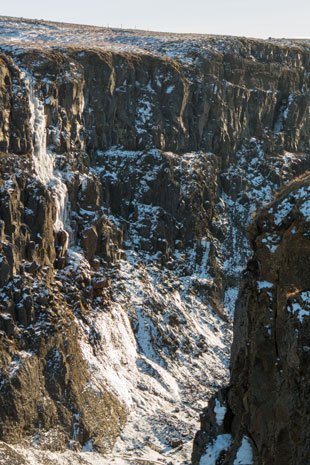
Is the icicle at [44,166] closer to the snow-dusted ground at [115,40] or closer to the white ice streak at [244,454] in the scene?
the snow-dusted ground at [115,40]

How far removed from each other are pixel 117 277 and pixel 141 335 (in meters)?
6.00

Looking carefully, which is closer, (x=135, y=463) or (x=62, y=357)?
(x=135, y=463)

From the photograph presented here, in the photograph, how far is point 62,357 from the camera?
53.7 metres

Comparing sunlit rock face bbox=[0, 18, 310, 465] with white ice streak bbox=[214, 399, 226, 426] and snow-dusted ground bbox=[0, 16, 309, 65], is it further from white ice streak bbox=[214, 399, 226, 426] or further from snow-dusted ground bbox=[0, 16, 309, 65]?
white ice streak bbox=[214, 399, 226, 426]

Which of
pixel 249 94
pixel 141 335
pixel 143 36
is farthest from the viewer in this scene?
pixel 143 36

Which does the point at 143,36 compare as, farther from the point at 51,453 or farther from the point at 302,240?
the point at 302,240

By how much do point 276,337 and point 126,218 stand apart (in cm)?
5418

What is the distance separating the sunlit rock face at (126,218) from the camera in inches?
2078

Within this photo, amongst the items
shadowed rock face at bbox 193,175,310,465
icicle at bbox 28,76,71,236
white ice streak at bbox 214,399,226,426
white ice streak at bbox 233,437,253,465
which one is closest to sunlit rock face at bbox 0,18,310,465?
icicle at bbox 28,76,71,236

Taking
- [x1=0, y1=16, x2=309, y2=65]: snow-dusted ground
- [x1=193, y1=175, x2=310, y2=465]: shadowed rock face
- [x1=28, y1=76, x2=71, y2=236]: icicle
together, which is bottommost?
[x1=193, y1=175, x2=310, y2=465]: shadowed rock face

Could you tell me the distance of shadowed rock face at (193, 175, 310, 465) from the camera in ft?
65.1

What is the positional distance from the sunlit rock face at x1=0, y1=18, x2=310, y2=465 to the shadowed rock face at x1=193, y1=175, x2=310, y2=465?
27118mm

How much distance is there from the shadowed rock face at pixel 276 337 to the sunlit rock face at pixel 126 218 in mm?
27118

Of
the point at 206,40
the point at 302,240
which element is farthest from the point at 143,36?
the point at 302,240
